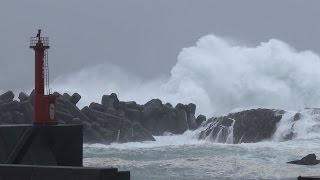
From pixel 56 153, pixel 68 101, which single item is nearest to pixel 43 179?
pixel 56 153

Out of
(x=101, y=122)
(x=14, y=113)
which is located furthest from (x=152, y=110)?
(x=14, y=113)

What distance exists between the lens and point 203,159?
23797mm

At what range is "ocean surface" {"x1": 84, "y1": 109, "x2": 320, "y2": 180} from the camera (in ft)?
66.0

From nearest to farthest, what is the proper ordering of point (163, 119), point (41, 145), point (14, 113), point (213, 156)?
point (41, 145), point (213, 156), point (14, 113), point (163, 119)

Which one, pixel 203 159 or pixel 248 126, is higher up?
pixel 248 126

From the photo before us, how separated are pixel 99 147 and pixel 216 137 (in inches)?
230

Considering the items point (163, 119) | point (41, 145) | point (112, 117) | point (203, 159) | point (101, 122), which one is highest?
point (163, 119)

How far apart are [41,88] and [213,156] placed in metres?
12.6

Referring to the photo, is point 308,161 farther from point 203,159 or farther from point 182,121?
point 182,121

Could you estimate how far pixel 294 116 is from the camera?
107 feet

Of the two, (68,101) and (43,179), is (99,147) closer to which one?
(68,101)

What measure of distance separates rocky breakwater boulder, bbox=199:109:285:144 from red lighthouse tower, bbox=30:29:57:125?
18956 mm

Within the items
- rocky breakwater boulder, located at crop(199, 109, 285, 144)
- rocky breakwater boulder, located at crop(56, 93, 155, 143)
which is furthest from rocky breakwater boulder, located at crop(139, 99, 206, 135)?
rocky breakwater boulder, located at crop(199, 109, 285, 144)

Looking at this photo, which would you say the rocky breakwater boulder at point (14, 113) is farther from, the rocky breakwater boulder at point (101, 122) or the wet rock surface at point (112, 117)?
the rocky breakwater boulder at point (101, 122)
